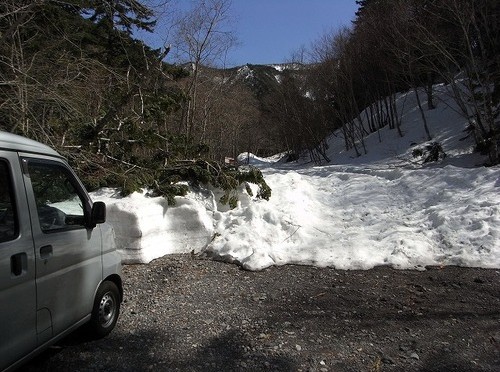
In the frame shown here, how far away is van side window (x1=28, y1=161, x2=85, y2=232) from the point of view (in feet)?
10.4

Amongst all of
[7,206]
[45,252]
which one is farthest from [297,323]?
[7,206]

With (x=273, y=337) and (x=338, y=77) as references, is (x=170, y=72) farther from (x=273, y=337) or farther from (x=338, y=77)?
(x=273, y=337)

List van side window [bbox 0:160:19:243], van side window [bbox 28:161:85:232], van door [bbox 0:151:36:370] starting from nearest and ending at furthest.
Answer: van door [bbox 0:151:36:370]
van side window [bbox 0:160:19:243]
van side window [bbox 28:161:85:232]

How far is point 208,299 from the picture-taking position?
5230 mm

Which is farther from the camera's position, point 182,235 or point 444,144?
point 444,144

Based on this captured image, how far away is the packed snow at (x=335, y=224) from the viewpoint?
6.59 meters

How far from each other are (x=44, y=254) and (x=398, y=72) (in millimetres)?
19892

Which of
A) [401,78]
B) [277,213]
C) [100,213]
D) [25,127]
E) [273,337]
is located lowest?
[273,337]

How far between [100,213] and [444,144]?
18826 millimetres

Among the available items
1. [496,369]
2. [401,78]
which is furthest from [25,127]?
[401,78]

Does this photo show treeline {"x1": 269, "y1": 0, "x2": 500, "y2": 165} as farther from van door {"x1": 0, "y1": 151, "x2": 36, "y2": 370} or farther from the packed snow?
van door {"x1": 0, "y1": 151, "x2": 36, "y2": 370}

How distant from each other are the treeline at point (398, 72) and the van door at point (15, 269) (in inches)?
521

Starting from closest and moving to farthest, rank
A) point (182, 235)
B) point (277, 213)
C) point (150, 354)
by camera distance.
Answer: point (150, 354)
point (182, 235)
point (277, 213)

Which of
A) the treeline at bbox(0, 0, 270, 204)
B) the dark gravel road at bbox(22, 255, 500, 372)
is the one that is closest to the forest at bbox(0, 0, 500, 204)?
the treeline at bbox(0, 0, 270, 204)
